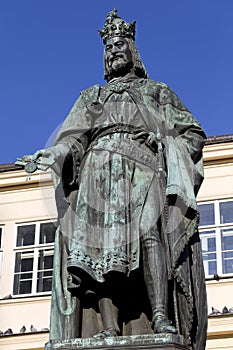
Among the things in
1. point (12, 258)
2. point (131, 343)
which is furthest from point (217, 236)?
point (131, 343)

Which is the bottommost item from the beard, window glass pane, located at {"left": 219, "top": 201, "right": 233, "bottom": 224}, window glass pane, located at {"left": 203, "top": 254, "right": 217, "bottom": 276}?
the beard

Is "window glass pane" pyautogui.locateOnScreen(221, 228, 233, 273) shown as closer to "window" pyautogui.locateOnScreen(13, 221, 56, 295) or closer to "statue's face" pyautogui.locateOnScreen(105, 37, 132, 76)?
"window" pyautogui.locateOnScreen(13, 221, 56, 295)

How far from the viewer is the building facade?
25.8 meters

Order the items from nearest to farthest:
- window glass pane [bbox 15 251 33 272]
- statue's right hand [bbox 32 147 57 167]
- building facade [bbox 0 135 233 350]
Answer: statue's right hand [bbox 32 147 57 167] → building facade [bbox 0 135 233 350] → window glass pane [bbox 15 251 33 272]

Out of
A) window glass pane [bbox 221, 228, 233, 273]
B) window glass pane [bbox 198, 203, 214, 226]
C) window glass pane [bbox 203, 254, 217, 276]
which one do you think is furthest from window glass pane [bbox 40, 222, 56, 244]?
window glass pane [bbox 221, 228, 233, 273]

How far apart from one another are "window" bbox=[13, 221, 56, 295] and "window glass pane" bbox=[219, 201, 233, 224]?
4.92 metres

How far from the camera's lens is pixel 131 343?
24.9 ft

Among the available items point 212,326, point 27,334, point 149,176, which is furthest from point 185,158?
point 27,334

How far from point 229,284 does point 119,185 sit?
698 inches

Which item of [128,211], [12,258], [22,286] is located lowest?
[128,211]

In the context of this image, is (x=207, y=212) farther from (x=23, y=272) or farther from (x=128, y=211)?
(x=128, y=211)

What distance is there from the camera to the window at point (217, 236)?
2623 centimetres

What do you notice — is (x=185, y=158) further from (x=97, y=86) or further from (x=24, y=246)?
(x=24, y=246)

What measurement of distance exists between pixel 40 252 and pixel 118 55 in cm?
1964
